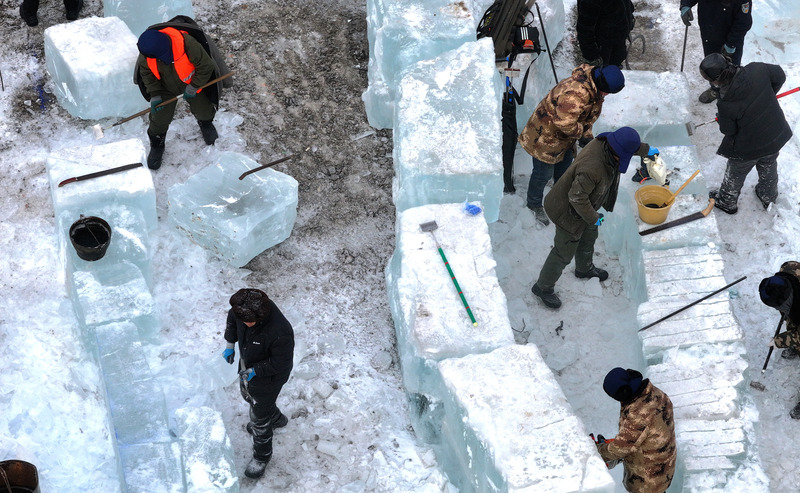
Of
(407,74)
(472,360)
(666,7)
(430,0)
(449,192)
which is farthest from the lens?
(666,7)

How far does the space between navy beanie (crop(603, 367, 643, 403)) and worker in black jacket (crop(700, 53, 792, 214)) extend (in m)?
2.30

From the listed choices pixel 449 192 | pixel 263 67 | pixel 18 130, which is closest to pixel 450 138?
pixel 449 192

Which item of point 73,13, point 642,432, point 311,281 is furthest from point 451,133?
point 73,13

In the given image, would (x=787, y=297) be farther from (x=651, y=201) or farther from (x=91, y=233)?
(x=91, y=233)

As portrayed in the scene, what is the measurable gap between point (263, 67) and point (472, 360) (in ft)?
11.5

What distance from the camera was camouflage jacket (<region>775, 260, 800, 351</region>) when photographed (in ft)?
17.8

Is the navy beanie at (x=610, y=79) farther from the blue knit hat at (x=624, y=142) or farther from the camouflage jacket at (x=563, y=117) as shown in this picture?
the blue knit hat at (x=624, y=142)

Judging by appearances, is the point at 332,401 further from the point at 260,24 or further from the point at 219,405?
the point at 260,24

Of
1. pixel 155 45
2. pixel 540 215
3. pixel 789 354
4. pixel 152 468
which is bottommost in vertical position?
pixel 789 354

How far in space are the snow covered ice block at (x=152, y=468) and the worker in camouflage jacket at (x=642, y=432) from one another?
231 centimetres

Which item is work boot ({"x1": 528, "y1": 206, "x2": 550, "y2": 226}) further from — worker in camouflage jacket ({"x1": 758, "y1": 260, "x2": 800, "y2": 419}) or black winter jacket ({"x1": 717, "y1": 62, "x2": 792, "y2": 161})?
worker in camouflage jacket ({"x1": 758, "y1": 260, "x2": 800, "y2": 419})

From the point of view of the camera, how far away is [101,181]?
6.13m

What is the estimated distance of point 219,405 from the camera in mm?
5531

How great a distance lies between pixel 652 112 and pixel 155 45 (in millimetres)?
3578
